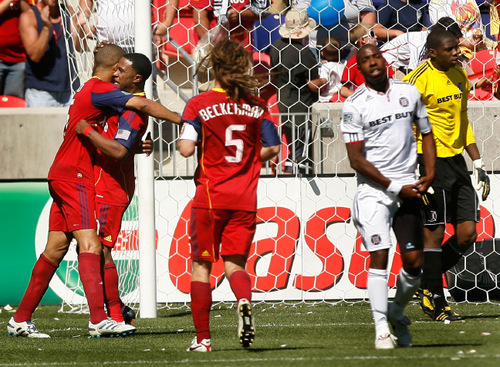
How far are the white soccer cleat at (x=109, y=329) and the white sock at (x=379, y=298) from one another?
2052 mm

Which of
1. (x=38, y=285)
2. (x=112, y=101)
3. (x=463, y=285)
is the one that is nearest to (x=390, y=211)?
(x=112, y=101)

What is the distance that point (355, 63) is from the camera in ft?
33.4

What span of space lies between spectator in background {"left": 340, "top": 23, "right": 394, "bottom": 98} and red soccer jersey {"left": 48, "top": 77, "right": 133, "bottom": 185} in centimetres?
367

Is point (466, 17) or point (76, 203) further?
point (466, 17)

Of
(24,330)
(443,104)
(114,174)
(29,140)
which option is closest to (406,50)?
(443,104)

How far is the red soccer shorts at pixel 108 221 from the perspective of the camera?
747cm

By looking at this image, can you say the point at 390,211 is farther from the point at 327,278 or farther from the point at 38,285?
the point at 327,278

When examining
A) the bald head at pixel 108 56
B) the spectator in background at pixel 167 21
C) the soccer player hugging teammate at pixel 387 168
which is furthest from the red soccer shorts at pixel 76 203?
the spectator in background at pixel 167 21

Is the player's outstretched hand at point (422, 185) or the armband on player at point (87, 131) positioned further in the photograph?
the armband on player at point (87, 131)

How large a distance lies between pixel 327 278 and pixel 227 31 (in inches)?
111

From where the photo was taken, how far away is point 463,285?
9.41 meters

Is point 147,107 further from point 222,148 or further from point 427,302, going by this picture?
point 427,302

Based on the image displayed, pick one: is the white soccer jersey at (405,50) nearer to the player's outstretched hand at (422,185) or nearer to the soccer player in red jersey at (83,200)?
the soccer player in red jersey at (83,200)

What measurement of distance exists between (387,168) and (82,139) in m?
2.43
